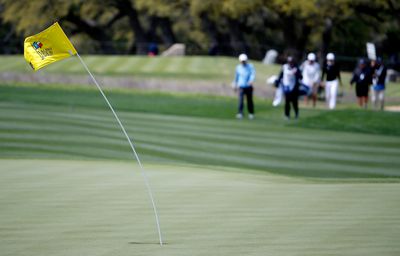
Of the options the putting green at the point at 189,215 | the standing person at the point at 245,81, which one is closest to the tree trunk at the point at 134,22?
the standing person at the point at 245,81

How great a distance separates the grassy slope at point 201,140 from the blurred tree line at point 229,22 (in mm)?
28447

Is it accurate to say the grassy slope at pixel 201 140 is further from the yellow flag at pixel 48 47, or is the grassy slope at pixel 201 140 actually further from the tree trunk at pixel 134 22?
the tree trunk at pixel 134 22

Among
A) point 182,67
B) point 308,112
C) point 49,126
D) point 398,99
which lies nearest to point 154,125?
point 49,126

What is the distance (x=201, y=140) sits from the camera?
76.2 ft

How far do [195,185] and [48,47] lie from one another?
14.5 feet

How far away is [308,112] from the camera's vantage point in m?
31.6

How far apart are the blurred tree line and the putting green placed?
135 feet

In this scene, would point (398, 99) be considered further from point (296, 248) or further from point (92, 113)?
point (296, 248)

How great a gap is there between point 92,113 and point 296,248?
59.5 feet

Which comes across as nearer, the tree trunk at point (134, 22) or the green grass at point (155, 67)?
the green grass at point (155, 67)

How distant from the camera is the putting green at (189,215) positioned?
10.1 meters

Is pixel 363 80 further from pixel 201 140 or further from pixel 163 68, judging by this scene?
pixel 163 68

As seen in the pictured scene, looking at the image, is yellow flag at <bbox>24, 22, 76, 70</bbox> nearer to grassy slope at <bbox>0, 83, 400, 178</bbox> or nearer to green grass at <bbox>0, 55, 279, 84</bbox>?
grassy slope at <bbox>0, 83, 400, 178</bbox>

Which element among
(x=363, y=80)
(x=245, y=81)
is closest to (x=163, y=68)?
(x=363, y=80)
